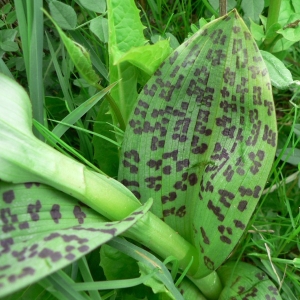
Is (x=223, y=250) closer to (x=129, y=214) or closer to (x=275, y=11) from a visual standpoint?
(x=129, y=214)

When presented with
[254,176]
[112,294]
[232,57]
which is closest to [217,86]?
[232,57]

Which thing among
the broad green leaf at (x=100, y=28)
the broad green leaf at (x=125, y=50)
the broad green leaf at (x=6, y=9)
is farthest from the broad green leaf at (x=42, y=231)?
the broad green leaf at (x=6, y=9)

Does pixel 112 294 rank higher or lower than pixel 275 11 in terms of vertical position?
lower

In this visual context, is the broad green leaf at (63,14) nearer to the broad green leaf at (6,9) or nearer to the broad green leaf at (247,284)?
the broad green leaf at (6,9)

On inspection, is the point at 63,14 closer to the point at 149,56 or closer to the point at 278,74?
the point at 149,56

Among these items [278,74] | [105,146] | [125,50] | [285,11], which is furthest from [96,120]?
[285,11]

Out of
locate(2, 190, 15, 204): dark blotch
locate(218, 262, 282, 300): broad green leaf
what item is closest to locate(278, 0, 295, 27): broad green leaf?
locate(218, 262, 282, 300): broad green leaf

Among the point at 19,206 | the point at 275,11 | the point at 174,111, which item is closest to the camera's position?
the point at 19,206
